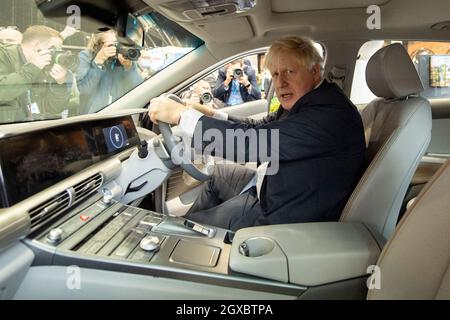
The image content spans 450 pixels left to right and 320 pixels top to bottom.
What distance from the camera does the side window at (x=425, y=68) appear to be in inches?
97.9

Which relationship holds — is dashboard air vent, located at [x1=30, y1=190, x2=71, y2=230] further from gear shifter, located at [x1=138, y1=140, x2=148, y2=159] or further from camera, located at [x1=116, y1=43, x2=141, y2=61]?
camera, located at [x1=116, y1=43, x2=141, y2=61]

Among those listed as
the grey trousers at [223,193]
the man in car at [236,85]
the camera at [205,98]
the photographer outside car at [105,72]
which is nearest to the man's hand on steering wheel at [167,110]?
the grey trousers at [223,193]

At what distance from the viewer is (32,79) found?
5.80ft

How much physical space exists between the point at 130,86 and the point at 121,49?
232 millimetres

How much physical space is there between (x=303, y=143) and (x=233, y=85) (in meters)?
1.80

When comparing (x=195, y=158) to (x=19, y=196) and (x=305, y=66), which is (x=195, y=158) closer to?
(x=305, y=66)

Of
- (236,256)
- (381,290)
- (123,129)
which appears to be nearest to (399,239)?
(381,290)

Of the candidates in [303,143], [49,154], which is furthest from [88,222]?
[303,143]

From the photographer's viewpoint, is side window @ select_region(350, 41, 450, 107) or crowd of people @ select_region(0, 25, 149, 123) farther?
side window @ select_region(350, 41, 450, 107)

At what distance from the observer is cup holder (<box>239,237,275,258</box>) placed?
121cm

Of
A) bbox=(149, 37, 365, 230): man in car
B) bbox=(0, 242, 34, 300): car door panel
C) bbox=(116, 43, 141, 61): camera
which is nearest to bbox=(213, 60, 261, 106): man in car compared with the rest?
bbox=(116, 43, 141, 61): camera

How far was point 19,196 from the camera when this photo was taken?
99cm

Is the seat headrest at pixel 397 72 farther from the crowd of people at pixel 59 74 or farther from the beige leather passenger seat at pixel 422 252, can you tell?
the crowd of people at pixel 59 74

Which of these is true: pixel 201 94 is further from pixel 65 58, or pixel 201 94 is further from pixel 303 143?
pixel 303 143
